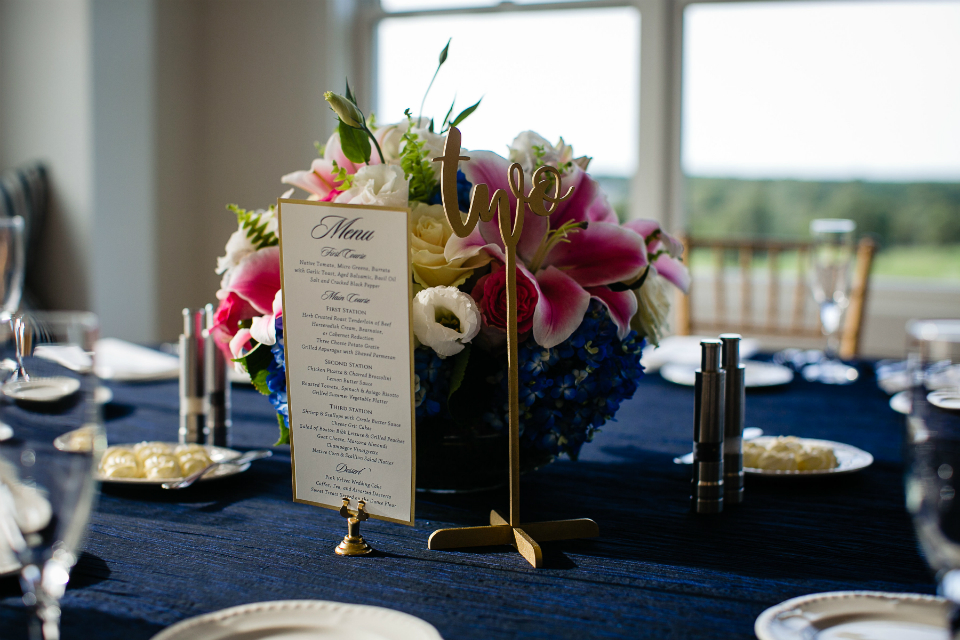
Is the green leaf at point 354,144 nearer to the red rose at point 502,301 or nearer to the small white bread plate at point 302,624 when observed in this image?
the red rose at point 502,301

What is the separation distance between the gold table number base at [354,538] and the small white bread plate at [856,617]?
0.99 ft

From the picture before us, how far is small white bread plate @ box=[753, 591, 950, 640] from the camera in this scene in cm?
54

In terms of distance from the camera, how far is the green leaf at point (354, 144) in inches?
31.4

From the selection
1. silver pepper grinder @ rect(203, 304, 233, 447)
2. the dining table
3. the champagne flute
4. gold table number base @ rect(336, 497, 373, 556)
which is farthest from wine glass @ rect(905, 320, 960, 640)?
the champagne flute

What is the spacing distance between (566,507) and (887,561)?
0.92ft

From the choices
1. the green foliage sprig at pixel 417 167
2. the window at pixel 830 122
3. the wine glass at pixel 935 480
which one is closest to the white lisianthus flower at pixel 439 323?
the green foliage sprig at pixel 417 167

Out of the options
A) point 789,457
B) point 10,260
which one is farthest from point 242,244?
point 10,260

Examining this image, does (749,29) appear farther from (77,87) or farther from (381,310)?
(381,310)

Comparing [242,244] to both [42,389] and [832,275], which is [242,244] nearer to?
[42,389]

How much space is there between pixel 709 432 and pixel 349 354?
0.35m

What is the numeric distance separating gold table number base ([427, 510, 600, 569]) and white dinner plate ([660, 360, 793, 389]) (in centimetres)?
72

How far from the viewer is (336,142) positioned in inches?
33.8

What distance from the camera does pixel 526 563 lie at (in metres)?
0.68

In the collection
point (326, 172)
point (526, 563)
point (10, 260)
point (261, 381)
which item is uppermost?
point (326, 172)
